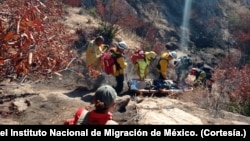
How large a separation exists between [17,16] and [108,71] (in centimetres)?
268

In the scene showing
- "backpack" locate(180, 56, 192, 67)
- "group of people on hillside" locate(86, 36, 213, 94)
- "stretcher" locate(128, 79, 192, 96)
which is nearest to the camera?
"group of people on hillside" locate(86, 36, 213, 94)

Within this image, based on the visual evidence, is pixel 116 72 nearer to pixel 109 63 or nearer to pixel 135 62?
pixel 109 63

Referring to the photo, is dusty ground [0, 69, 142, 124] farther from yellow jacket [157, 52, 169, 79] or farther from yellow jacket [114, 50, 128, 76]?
yellow jacket [157, 52, 169, 79]

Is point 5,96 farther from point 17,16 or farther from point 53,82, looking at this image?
point 53,82

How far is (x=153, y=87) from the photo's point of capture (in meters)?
9.35

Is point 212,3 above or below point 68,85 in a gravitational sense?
above

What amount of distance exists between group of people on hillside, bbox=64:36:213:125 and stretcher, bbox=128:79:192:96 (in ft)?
0.80

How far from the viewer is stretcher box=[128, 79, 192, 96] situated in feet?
29.1

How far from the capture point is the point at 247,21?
2023 cm

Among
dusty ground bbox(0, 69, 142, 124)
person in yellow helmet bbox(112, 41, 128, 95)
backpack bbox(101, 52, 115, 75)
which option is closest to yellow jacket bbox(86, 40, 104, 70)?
backpack bbox(101, 52, 115, 75)

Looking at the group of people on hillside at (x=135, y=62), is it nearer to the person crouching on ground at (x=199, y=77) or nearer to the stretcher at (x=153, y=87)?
the person crouching on ground at (x=199, y=77)

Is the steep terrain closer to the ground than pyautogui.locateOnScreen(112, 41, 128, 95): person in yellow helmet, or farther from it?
closer to the ground

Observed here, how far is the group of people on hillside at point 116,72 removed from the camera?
3.78 metres
